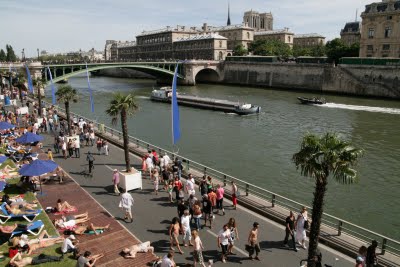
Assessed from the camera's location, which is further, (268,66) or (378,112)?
(268,66)

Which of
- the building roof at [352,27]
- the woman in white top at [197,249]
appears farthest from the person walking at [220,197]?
the building roof at [352,27]

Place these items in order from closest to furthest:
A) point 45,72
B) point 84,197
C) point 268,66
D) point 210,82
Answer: point 84,197 → point 45,72 → point 268,66 → point 210,82

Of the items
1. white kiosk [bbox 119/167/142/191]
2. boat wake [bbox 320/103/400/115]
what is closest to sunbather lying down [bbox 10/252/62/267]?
white kiosk [bbox 119/167/142/191]

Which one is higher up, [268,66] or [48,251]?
[268,66]

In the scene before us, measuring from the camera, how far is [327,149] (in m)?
9.15

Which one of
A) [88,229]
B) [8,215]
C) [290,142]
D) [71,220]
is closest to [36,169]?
[8,215]

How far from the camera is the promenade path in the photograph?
37.8ft

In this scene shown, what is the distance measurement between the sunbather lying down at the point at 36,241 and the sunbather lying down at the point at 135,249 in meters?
2.46

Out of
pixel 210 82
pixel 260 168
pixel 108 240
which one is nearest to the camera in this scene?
pixel 108 240

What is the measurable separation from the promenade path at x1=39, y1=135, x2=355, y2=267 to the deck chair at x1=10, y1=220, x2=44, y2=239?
97.9 inches

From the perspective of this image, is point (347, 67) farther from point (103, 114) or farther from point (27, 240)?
point (27, 240)

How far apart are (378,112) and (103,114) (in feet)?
127

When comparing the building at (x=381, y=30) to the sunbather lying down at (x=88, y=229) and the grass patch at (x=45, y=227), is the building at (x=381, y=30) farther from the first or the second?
the sunbather lying down at (x=88, y=229)

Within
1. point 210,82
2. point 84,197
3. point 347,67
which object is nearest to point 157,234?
point 84,197
